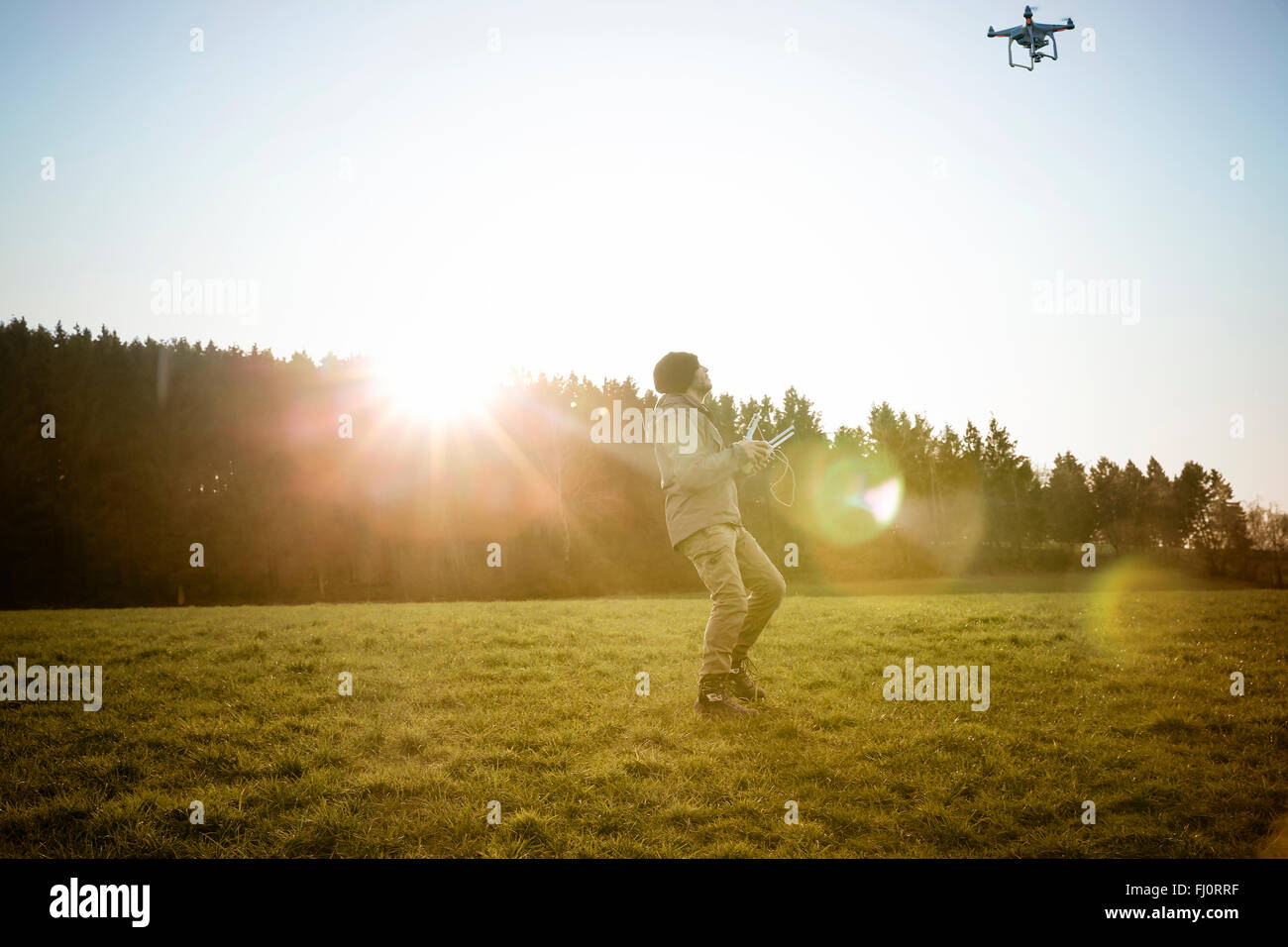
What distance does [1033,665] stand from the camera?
897 centimetres

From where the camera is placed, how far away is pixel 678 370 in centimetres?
731

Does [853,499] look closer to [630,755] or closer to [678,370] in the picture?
[678,370]

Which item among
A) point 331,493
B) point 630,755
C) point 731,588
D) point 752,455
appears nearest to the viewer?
point 630,755

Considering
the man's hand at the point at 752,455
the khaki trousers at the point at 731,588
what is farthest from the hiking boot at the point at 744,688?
the man's hand at the point at 752,455

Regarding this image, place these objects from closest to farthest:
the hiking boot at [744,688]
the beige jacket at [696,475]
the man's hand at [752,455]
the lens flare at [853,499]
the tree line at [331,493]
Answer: the man's hand at [752,455], the beige jacket at [696,475], the hiking boot at [744,688], the tree line at [331,493], the lens flare at [853,499]

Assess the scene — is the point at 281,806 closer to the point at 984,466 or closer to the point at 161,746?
the point at 161,746

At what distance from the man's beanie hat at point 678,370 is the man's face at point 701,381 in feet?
0.13

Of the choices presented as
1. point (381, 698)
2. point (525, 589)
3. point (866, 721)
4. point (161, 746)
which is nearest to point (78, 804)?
point (161, 746)

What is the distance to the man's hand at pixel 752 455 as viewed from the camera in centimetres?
665

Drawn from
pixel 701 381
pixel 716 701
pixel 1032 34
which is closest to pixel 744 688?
pixel 716 701

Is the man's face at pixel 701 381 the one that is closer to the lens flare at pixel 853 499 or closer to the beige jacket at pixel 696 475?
the beige jacket at pixel 696 475

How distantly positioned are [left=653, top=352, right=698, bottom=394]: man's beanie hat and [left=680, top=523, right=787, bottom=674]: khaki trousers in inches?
61.5

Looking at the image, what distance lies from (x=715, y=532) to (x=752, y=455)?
2.97ft
